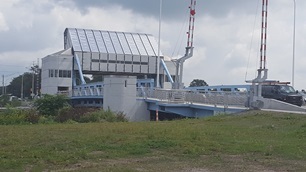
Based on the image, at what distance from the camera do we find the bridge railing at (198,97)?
3191cm

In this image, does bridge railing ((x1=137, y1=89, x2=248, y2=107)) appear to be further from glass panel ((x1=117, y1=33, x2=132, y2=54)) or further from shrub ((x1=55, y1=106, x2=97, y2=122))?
glass panel ((x1=117, y1=33, x2=132, y2=54))

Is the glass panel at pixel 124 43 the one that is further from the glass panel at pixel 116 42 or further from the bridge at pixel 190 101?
the bridge at pixel 190 101

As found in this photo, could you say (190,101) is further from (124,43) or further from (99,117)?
(124,43)

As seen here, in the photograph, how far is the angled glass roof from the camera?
89.9m

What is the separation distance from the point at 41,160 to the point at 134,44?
85.0 m

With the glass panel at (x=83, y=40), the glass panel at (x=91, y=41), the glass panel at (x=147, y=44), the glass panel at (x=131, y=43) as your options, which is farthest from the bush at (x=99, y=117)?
the glass panel at (x=147, y=44)

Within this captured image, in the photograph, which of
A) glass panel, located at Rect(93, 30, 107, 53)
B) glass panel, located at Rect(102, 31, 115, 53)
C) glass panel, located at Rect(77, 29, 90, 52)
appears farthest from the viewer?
glass panel, located at Rect(102, 31, 115, 53)

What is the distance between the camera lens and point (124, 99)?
139 ft

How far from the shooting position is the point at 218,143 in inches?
547

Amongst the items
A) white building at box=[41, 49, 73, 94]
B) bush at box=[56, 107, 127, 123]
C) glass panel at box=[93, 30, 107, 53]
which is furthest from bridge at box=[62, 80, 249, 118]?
glass panel at box=[93, 30, 107, 53]

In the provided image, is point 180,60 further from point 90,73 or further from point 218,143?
point 90,73

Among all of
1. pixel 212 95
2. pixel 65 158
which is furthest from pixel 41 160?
pixel 212 95

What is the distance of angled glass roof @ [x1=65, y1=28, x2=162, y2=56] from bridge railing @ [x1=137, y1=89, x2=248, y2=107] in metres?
46.4

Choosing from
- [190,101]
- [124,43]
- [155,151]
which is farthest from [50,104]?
[124,43]
